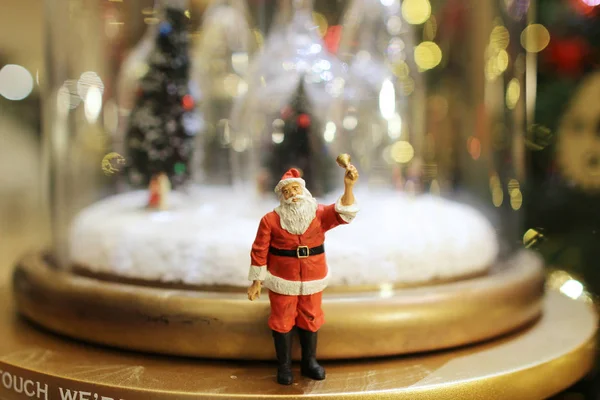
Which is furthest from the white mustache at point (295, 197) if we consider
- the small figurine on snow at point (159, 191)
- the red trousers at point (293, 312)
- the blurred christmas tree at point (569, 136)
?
the blurred christmas tree at point (569, 136)

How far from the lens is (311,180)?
2.98 ft

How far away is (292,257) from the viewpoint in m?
0.67

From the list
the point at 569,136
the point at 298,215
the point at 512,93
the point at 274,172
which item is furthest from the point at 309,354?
the point at 569,136

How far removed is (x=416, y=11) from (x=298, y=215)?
696mm

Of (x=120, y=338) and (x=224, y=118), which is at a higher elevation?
→ (x=224, y=118)

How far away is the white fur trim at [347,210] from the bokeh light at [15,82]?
1.61m

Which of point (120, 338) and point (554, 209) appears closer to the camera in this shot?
point (120, 338)

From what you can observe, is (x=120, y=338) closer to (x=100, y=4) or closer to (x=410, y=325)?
(x=410, y=325)

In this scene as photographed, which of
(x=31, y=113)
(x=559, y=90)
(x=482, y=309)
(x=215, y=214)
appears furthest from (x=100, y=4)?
(x=31, y=113)

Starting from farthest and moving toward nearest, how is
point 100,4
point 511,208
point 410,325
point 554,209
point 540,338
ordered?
point 554,209 → point 511,208 → point 100,4 → point 540,338 → point 410,325

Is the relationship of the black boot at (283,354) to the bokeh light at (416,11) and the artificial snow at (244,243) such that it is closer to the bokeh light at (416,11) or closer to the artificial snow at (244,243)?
the artificial snow at (244,243)

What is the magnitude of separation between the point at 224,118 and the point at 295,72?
1.04 feet

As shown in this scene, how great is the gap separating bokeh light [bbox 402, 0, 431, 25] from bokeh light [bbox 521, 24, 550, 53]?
250mm

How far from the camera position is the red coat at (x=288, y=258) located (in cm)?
67
